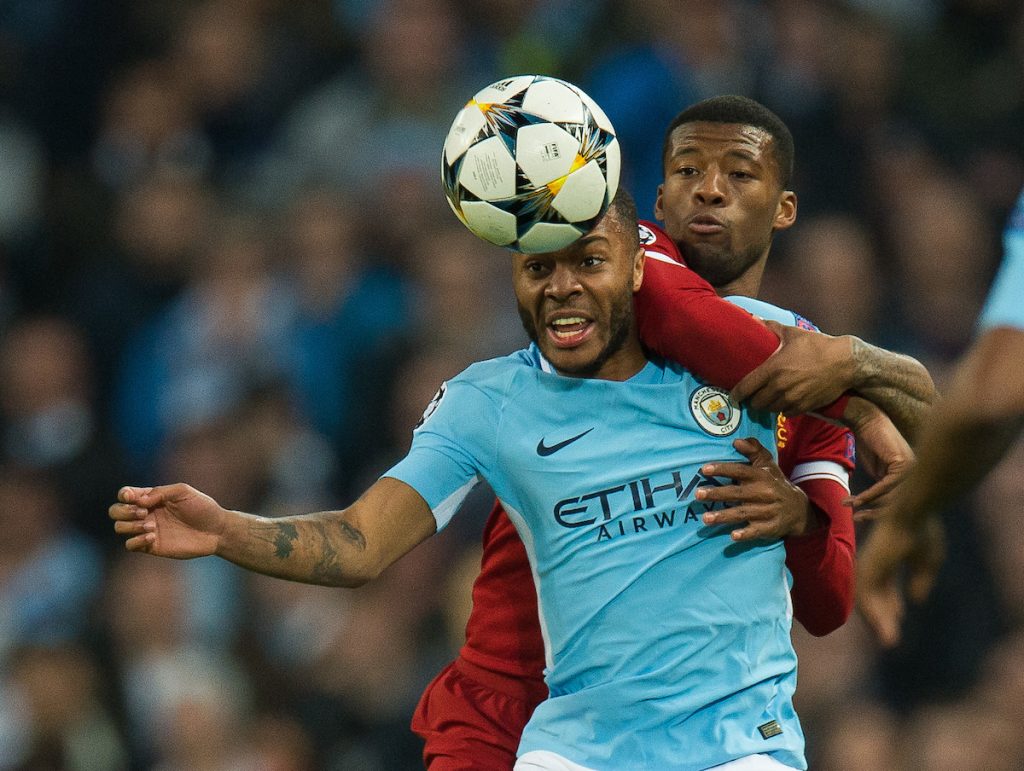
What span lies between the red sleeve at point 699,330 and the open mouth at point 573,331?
155 mm

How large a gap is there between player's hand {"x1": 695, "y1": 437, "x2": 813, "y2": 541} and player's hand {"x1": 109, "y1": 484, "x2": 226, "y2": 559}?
1129 millimetres

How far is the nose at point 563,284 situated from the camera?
162 inches

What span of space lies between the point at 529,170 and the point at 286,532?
100cm

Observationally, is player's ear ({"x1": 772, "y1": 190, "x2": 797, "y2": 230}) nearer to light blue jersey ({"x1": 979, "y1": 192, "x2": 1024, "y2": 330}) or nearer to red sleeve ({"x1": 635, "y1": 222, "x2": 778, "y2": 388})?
red sleeve ({"x1": 635, "y1": 222, "x2": 778, "y2": 388})

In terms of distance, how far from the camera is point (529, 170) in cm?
405

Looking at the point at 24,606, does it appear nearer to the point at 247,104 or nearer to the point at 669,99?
the point at 247,104

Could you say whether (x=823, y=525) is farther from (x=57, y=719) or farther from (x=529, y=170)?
(x=57, y=719)

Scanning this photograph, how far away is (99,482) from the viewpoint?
8.18 metres

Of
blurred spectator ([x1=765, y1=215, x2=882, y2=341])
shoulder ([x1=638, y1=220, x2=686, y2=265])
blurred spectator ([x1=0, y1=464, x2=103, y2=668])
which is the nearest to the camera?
shoulder ([x1=638, y1=220, x2=686, y2=265])

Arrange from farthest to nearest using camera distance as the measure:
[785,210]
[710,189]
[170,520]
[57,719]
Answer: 1. [57,719]
2. [785,210]
3. [710,189]
4. [170,520]

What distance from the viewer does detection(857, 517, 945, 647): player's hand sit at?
3.10 meters

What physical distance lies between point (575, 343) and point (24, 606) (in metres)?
4.70

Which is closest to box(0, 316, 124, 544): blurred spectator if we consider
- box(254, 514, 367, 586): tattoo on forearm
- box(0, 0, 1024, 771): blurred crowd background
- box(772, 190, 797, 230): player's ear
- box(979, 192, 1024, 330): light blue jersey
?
box(0, 0, 1024, 771): blurred crowd background

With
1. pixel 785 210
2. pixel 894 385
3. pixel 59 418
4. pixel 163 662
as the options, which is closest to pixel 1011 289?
pixel 894 385
